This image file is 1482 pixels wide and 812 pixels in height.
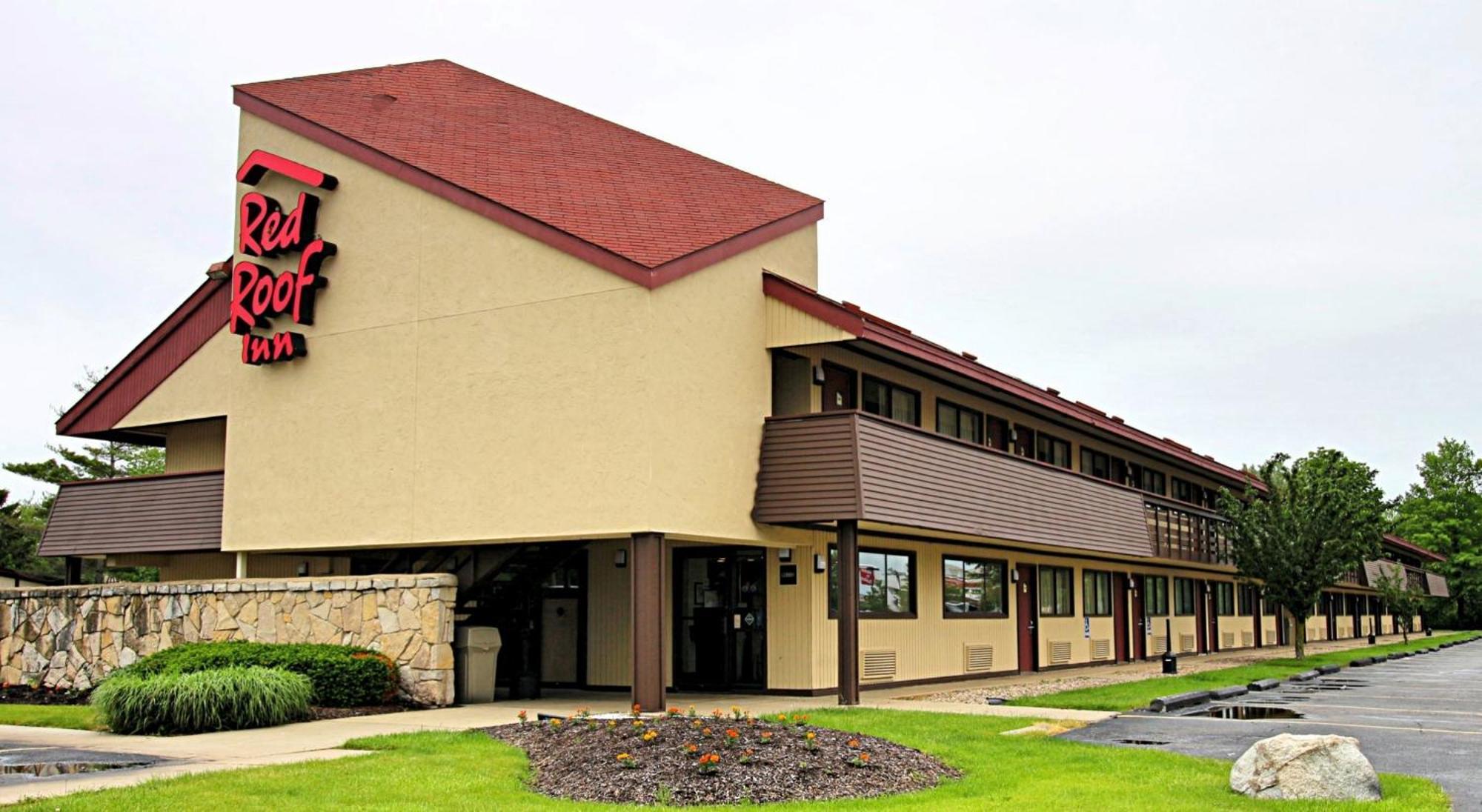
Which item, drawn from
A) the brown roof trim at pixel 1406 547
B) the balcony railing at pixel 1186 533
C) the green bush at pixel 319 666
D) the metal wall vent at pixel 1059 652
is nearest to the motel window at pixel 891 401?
the metal wall vent at pixel 1059 652

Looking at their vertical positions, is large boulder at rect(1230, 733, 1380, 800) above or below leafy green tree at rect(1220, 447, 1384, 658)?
below

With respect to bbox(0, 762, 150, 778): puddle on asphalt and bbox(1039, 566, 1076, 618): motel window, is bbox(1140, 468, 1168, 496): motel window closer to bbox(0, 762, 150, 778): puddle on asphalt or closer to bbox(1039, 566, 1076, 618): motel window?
bbox(1039, 566, 1076, 618): motel window

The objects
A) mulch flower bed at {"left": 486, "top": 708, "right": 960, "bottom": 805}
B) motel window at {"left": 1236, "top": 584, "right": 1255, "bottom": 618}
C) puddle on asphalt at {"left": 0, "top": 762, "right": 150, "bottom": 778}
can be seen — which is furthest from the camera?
motel window at {"left": 1236, "top": 584, "right": 1255, "bottom": 618}

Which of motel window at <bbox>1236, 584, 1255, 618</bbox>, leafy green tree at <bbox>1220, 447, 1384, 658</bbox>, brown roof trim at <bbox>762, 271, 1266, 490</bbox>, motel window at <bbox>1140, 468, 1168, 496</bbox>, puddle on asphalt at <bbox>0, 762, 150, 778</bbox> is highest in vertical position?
brown roof trim at <bbox>762, 271, 1266, 490</bbox>

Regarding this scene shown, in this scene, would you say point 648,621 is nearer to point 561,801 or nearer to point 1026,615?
point 561,801

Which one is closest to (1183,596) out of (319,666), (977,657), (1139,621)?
(1139,621)

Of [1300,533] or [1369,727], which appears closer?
[1369,727]

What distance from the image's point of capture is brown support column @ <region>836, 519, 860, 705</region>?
1983cm

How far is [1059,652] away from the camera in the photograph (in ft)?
105

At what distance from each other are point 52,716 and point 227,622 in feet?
12.2

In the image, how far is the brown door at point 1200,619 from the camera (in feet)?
138

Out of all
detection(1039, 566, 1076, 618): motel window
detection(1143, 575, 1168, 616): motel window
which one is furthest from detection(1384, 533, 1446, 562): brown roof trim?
detection(1039, 566, 1076, 618): motel window

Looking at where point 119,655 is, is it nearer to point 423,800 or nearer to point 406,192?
point 406,192

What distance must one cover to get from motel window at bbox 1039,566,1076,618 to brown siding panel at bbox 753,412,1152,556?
4.97 m
